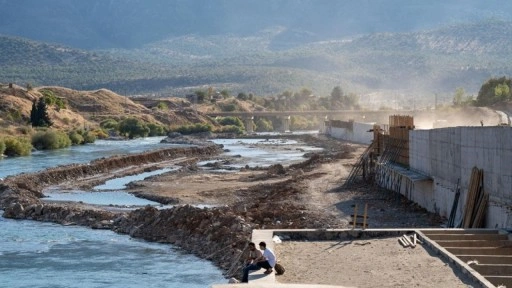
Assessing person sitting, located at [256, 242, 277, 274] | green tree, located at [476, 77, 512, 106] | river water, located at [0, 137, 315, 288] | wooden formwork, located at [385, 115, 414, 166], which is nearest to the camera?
person sitting, located at [256, 242, 277, 274]

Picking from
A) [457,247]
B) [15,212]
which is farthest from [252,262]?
[15,212]

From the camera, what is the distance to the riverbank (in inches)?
1312

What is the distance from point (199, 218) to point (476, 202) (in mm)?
10644

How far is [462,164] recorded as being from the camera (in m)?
31.1

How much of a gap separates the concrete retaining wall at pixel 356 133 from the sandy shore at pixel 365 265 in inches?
2753

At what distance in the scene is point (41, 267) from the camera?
31.3 meters

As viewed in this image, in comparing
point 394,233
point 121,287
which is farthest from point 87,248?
point 394,233

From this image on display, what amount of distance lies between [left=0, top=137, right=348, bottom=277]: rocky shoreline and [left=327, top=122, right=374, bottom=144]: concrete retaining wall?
49.6 meters

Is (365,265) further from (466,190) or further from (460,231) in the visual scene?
(466,190)

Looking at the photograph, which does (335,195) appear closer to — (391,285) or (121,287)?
(121,287)

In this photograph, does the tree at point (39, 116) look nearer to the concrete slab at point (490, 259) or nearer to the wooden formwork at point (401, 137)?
the wooden formwork at point (401, 137)

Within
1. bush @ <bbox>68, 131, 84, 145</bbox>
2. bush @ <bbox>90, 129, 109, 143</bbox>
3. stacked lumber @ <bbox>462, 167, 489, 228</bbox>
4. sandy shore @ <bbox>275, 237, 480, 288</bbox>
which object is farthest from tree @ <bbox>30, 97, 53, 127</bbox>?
sandy shore @ <bbox>275, 237, 480, 288</bbox>

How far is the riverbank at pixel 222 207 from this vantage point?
33312mm

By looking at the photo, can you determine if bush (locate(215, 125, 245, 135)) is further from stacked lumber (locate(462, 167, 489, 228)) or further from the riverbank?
stacked lumber (locate(462, 167, 489, 228))
